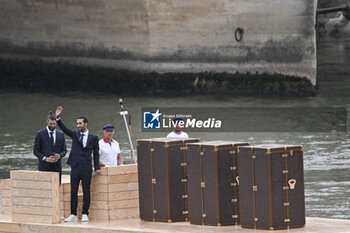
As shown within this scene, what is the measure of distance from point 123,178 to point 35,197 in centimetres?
105

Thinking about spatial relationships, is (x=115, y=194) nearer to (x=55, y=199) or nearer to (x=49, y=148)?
(x=55, y=199)

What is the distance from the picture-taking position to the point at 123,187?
45.9 ft

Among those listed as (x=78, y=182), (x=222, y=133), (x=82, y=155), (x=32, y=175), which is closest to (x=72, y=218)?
(x=78, y=182)

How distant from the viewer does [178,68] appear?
109 ft

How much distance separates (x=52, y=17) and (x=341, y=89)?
904 centimetres

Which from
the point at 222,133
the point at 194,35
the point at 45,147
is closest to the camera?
the point at 45,147

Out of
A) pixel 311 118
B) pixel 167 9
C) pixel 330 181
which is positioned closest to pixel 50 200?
pixel 330 181

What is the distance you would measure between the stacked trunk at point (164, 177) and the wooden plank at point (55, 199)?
3.17 feet

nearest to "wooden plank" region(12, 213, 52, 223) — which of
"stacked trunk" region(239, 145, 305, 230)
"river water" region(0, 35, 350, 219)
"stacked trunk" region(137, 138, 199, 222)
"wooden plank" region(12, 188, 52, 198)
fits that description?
"wooden plank" region(12, 188, 52, 198)

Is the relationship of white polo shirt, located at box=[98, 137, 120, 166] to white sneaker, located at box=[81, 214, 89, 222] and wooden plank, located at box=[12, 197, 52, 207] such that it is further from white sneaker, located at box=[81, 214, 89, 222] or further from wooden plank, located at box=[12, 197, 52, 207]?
wooden plank, located at box=[12, 197, 52, 207]

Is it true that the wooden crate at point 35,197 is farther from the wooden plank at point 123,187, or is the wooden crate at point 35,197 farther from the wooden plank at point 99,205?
the wooden plank at point 123,187

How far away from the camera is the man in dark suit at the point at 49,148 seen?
14.0 metres

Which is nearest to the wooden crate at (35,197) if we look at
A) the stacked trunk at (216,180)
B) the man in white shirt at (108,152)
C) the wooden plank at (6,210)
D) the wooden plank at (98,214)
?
the wooden plank at (98,214)

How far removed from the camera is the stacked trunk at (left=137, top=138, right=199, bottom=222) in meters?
13.6
